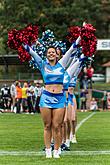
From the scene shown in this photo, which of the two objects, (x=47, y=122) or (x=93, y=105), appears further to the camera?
(x=93, y=105)

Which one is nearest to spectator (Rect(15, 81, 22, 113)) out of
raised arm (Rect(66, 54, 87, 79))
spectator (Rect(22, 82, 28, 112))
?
spectator (Rect(22, 82, 28, 112))

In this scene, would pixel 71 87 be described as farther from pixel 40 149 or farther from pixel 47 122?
pixel 47 122

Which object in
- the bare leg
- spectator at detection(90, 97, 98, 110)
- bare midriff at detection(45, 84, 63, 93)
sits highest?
bare midriff at detection(45, 84, 63, 93)

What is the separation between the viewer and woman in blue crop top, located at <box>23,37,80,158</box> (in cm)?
1107

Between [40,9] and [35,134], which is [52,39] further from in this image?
[40,9]

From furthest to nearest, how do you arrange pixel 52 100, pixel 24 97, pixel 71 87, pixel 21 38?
pixel 24 97, pixel 71 87, pixel 21 38, pixel 52 100

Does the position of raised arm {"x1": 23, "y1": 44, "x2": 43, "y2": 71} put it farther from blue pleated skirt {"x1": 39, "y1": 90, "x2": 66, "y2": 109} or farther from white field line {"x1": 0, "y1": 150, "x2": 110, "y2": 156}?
white field line {"x1": 0, "y1": 150, "x2": 110, "y2": 156}

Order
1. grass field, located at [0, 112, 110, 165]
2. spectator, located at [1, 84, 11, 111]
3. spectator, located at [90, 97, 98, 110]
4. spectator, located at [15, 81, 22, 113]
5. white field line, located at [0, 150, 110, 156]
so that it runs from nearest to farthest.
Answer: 1. grass field, located at [0, 112, 110, 165]
2. white field line, located at [0, 150, 110, 156]
3. spectator, located at [15, 81, 22, 113]
4. spectator, located at [1, 84, 11, 111]
5. spectator, located at [90, 97, 98, 110]

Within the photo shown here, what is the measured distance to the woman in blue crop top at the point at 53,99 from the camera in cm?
1107

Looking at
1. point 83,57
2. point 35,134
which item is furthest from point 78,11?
point 83,57

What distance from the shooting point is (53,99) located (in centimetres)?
1107

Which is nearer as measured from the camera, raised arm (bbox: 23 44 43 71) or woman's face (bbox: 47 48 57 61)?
woman's face (bbox: 47 48 57 61)

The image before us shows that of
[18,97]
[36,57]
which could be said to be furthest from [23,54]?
[18,97]

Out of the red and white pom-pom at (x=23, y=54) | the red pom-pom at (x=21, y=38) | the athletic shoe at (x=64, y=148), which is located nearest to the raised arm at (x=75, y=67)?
the red and white pom-pom at (x=23, y=54)
